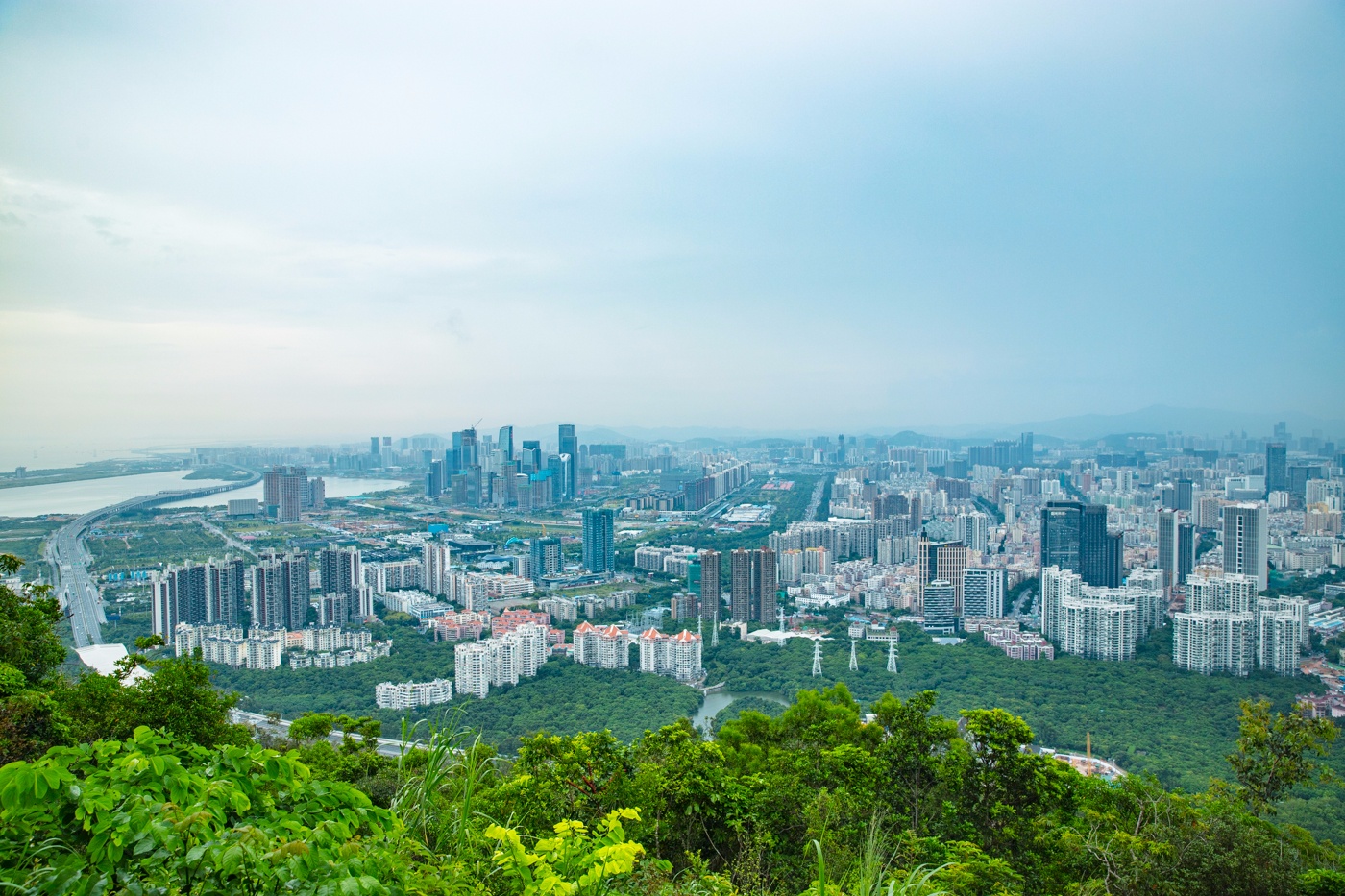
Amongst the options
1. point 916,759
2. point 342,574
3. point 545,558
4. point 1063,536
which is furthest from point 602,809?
point 1063,536

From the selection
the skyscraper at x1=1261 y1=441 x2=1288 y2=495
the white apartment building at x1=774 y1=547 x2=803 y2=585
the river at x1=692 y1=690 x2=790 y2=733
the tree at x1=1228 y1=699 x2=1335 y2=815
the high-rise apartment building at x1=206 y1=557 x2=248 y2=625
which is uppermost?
the skyscraper at x1=1261 y1=441 x2=1288 y2=495

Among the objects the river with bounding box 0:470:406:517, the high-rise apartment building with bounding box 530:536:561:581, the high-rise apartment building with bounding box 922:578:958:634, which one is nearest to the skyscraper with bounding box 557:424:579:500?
the high-rise apartment building with bounding box 530:536:561:581

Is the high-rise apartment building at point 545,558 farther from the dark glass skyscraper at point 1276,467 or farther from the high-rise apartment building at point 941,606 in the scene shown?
the dark glass skyscraper at point 1276,467

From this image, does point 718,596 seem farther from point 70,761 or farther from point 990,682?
point 70,761

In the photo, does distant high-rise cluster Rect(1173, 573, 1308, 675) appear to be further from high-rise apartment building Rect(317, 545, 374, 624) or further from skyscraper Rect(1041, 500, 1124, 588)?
high-rise apartment building Rect(317, 545, 374, 624)

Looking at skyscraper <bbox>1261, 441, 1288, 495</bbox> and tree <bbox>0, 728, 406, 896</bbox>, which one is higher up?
tree <bbox>0, 728, 406, 896</bbox>

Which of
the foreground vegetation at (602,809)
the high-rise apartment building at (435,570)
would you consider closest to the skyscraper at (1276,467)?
the foreground vegetation at (602,809)

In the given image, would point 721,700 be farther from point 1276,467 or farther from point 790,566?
point 1276,467

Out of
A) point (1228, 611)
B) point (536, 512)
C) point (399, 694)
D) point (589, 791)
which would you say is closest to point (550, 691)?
point (399, 694)
